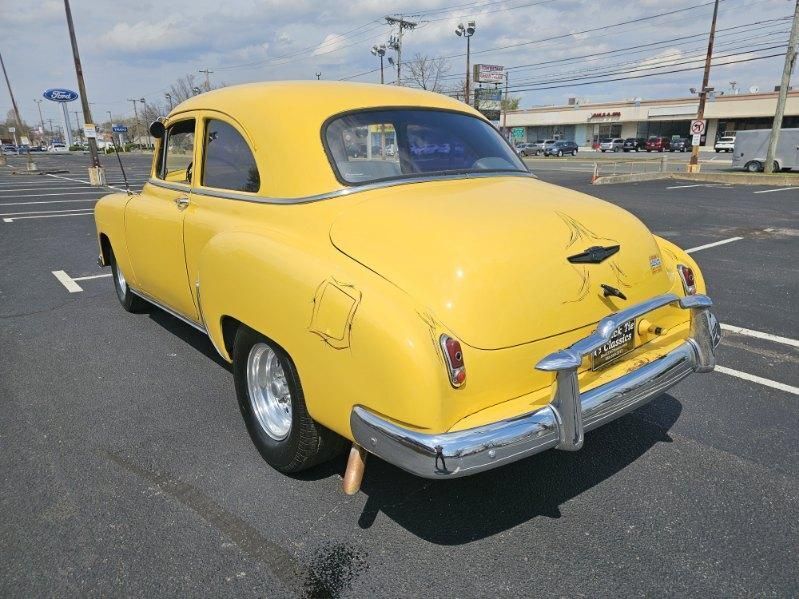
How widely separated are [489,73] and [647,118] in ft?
68.9

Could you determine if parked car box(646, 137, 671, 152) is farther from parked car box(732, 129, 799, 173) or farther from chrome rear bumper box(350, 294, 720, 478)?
chrome rear bumper box(350, 294, 720, 478)

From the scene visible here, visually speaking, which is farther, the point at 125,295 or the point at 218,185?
the point at 125,295

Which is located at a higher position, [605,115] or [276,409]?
[605,115]

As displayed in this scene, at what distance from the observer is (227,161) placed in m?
3.40

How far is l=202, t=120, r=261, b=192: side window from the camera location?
319cm

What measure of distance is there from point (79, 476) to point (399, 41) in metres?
37.6

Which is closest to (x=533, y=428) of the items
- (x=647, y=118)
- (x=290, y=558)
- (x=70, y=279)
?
(x=290, y=558)

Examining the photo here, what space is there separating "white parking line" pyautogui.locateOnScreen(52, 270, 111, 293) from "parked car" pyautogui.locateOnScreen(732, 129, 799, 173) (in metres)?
28.4

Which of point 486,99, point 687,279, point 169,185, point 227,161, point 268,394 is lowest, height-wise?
point 268,394

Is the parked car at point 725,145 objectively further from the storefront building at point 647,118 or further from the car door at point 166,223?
the car door at point 166,223

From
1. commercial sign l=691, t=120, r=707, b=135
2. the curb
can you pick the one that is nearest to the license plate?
the curb

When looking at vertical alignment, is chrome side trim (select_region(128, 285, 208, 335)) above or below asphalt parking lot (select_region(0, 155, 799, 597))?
above

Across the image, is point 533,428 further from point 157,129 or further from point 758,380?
point 157,129

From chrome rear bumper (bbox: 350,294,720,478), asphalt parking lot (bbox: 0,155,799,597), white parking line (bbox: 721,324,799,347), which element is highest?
chrome rear bumper (bbox: 350,294,720,478)
